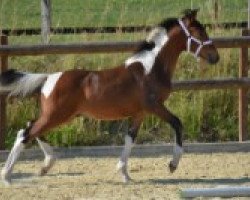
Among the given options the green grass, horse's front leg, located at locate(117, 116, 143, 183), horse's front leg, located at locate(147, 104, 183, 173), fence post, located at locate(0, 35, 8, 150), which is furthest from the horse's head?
the green grass

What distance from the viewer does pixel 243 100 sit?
11266 millimetres

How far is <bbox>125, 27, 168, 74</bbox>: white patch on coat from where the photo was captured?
9.09 m

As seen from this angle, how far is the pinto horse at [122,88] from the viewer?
Answer: 8875 millimetres

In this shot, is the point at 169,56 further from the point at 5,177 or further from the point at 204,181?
the point at 5,177

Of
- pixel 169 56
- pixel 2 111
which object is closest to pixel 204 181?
pixel 169 56

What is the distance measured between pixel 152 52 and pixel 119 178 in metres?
1.36

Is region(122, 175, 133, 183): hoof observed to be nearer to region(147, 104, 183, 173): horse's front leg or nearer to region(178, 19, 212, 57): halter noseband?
region(147, 104, 183, 173): horse's front leg

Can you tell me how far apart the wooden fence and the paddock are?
60 centimetres

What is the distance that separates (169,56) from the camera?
915cm

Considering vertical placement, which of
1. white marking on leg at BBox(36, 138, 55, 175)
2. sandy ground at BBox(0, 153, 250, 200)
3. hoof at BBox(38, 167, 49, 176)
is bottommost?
sandy ground at BBox(0, 153, 250, 200)

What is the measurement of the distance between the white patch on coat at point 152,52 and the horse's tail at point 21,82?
0.93 m

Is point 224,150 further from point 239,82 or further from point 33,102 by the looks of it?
point 33,102

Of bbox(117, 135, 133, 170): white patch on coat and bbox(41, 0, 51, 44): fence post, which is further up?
bbox(41, 0, 51, 44): fence post

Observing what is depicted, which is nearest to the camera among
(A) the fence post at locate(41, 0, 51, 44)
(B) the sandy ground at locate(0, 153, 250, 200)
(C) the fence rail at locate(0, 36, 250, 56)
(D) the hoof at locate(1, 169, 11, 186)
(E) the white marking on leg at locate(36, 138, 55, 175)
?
(B) the sandy ground at locate(0, 153, 250, 200)
